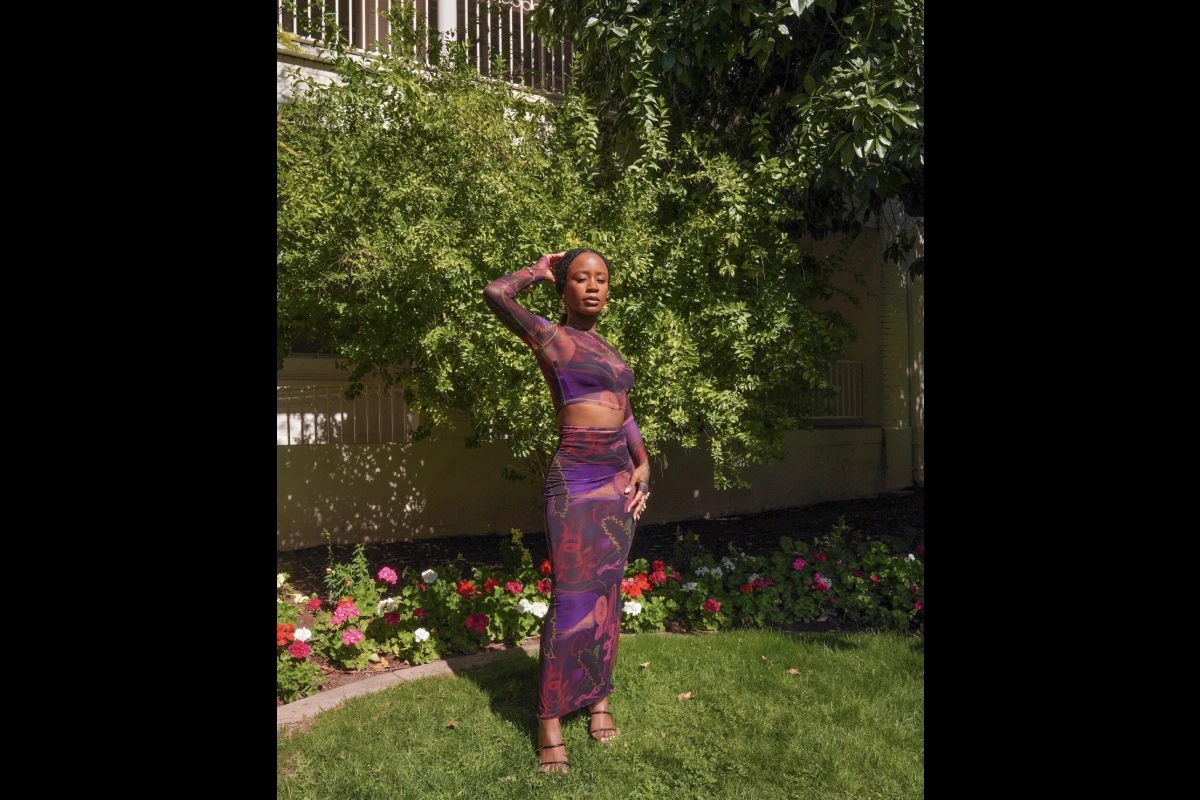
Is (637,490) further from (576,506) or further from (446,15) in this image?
(446,15)

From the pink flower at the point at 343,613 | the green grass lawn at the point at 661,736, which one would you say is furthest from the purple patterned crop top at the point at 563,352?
the pink flower at the point at 343,613

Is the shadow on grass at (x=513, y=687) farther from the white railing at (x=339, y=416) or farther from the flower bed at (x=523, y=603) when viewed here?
the white railing at (x=339, y=416)

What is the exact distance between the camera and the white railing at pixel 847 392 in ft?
42.7

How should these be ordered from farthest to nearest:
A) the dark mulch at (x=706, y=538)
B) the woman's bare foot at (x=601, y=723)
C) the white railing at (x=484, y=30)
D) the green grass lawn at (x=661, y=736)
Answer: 1. the white railing at (x=484, y=30)
2. the dark mulch at (x=706, y=538)
3. the woman's bare foot at (x=601, y=723)
4. the green grass lawn at (x=661, y=736)

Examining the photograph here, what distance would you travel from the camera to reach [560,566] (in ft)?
12.8

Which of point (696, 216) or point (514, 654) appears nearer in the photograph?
point (514, 654)

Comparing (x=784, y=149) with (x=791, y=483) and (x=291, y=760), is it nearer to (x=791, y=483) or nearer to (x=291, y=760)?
(x=791, y=483)

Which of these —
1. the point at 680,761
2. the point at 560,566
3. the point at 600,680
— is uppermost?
the point at 560,566

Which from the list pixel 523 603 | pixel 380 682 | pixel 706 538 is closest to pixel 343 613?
pixel 380 682

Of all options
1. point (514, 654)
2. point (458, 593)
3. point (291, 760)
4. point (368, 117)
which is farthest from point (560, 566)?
point (368, 117)

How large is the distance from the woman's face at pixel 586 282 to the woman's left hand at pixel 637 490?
74 cm

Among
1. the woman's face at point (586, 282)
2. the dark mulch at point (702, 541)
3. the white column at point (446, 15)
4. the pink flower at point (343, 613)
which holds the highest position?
the white column at point (446, 15)

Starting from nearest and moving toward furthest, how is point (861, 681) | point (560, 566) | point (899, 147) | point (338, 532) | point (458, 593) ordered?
point (560, 566) < point (861, 681) < point (458, 593) < point (899, 147) < point (338, 532)

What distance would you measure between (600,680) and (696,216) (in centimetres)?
370
